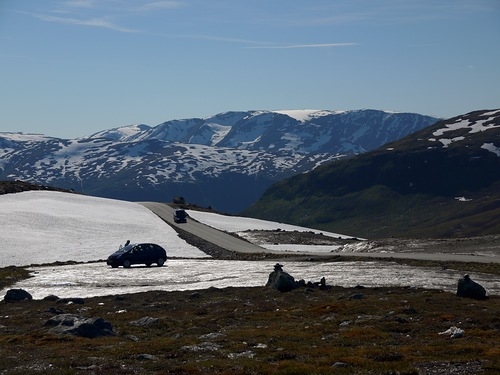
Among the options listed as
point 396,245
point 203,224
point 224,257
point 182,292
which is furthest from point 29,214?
point 182,292

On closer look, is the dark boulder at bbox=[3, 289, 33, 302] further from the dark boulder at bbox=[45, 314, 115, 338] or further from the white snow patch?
the white snow patch

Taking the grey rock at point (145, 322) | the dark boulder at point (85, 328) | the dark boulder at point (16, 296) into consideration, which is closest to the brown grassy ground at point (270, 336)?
the grey rock at point (145, 322)

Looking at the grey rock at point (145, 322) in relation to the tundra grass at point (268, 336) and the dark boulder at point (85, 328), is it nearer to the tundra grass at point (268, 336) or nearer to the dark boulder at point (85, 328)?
the tundra grass at point (268, 336)

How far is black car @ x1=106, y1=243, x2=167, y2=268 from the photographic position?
66.2m

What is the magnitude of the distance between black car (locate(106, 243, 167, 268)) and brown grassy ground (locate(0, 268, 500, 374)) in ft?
71.9

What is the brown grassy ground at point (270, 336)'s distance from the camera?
22641 millimetres

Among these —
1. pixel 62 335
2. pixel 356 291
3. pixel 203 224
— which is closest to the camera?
pixel 62 335

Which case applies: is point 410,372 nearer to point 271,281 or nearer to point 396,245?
point 271,281

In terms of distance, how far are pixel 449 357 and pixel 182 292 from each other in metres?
26.2

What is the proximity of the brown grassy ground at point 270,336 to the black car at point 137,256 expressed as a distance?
21.9m

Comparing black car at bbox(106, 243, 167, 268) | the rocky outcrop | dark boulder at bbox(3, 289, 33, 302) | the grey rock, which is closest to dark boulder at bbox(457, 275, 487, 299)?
the rocky outcrop

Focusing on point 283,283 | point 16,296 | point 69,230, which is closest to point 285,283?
point 283,283

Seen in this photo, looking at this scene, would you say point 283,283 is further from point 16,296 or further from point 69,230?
point 69,230

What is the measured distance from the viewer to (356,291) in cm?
4391
